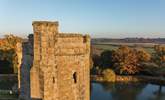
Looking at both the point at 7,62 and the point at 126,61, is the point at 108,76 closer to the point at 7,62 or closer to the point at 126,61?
the point at 126,61

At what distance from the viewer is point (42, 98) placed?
10.2m

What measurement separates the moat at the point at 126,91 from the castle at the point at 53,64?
20.6 m

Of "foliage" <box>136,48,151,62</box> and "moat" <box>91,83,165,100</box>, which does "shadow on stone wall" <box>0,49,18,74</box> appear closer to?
"moat" <box>91,83,165,100</box>

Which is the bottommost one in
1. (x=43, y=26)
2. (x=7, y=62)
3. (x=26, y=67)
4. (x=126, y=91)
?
(x=126, y=91)

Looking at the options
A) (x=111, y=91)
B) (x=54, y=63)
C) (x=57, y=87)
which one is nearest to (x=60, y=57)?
(x=54, y=63)

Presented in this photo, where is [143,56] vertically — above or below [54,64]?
below

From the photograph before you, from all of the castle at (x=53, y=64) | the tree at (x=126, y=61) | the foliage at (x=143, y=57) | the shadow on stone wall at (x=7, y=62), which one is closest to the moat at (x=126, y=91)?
the tree at (x=126, y=61)

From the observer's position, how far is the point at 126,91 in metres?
36.2

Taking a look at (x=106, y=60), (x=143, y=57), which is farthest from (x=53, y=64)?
(x=106, y=60)

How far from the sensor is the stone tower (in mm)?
10109

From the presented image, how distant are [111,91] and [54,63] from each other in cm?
2718

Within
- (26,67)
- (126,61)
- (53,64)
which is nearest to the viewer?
(53,64)

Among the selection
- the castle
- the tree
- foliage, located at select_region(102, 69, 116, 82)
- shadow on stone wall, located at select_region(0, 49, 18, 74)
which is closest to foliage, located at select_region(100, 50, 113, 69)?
the tree

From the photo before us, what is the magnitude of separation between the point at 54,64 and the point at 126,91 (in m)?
27.6
